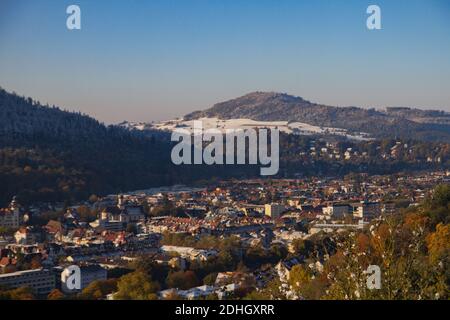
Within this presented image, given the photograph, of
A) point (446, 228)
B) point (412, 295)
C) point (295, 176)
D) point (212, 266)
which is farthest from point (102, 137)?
point (412, 295)

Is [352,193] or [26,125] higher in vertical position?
[26,125]

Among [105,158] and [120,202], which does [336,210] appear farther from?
[105,158]

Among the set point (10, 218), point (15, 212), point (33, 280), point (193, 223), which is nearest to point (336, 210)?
point (193, 223)

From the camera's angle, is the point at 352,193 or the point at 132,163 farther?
the point at 132,163

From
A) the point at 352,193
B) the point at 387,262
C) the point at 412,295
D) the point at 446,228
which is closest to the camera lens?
the point at 387,262

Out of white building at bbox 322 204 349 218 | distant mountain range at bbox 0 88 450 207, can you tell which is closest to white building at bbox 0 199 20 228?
distant mountain range at bbox 0 88 450 207

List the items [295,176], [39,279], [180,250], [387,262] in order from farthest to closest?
[295,176], [180,250], [39,279], [387,262]

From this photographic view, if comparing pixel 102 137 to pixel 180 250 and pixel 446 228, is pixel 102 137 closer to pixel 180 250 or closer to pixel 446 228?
pixel 180 250

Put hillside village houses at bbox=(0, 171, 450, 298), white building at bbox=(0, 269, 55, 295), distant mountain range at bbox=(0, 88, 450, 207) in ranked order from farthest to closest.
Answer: distant mountain range at bbox=(0, 88, 450, 207)
hillside village houses at bbox=(0, 171, 450, 298)
white building at bbox=(0, 269, 55, 295)

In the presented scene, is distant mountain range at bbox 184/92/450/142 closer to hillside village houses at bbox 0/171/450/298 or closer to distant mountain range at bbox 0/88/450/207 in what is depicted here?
distant mountain range at bbox 0/88/450/207
